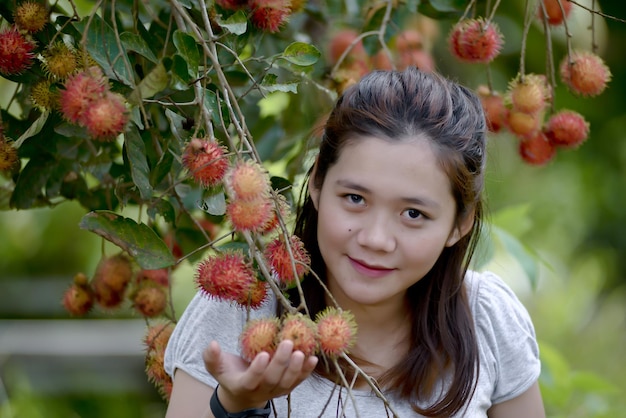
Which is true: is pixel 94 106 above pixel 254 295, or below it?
above

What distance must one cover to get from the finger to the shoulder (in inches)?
23.0

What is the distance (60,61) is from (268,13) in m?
0.27

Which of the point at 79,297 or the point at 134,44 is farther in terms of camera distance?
the point at 79,297

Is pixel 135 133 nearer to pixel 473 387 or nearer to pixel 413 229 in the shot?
pixel 413 229

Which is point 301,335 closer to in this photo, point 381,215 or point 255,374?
point 255,374

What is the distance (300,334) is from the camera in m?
0.89

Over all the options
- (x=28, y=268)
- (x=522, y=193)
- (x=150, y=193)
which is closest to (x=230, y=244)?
(x=150, y=193)

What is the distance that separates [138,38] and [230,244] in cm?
28

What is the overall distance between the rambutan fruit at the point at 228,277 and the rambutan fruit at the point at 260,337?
6 cm

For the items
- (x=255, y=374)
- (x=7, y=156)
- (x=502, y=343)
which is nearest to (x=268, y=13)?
(x=7, y=156)

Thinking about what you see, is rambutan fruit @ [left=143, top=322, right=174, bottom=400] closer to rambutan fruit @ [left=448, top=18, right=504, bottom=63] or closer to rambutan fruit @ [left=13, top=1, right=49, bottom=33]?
rambutan fruit @ [left=13, top=1, right=49, bottom=33]

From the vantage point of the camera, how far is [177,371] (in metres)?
1.28

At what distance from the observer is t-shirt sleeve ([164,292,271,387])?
Answer: 1286mm

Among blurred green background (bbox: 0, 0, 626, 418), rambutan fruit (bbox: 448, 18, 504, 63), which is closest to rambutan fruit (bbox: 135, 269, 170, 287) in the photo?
rambutan fruit (bbox: 448, 18, 504, 63)
